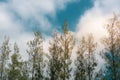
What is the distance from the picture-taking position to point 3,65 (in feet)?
182

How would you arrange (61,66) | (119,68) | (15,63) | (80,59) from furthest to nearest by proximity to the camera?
(15,63)
(80,59)
(61,66)
(119,68)

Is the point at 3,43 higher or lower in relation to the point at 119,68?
higher

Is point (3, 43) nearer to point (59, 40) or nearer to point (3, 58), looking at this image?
point (3, 58)

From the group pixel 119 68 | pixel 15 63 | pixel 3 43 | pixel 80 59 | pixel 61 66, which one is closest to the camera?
pixel 119 68

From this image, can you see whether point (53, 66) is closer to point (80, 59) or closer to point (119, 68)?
point (80, 59)

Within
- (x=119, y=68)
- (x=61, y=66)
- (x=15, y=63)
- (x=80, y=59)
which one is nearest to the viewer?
(x=119, y=68)

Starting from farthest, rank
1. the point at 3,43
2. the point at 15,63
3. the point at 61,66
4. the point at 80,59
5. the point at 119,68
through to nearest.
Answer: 1. the point at 3,43
2. the point at 15,63
3. the point at 80,59
4. the point at 61,66
5. the point at 119,68

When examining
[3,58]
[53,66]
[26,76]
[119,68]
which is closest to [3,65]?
[3,58]

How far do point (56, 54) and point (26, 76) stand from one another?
6.31 metres

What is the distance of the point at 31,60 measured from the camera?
5059 centimetres

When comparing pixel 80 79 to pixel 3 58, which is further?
pixel 3 58

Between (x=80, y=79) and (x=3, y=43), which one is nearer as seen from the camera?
(x=80, y=79)

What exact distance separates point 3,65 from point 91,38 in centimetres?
1530

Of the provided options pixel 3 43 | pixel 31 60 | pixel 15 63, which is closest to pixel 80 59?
pixel 31 60
